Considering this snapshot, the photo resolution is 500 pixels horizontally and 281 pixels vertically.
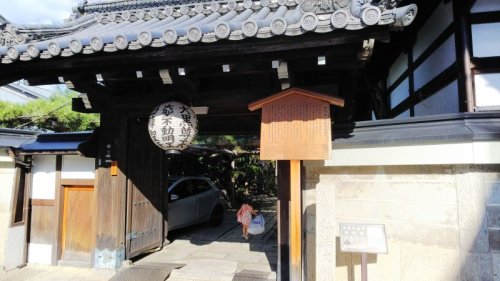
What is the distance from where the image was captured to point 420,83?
5871mm

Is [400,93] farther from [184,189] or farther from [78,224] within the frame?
[78,224]

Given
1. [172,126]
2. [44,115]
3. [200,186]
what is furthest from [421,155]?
[44,115]

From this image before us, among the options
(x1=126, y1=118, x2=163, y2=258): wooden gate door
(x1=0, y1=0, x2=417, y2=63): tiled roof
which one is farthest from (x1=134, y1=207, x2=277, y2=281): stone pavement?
(x1=0, y1=0, x2=417, y2=63): tiled roof

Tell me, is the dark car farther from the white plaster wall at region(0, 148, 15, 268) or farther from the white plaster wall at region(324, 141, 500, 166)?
the white plaster wall at region(324, 141, 500, 166)

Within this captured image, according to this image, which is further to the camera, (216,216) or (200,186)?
(216,216)

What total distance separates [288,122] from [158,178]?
4.92 meters

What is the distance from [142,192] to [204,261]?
6.97 ft

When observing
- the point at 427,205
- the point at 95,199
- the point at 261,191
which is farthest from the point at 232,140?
the point at 427,205

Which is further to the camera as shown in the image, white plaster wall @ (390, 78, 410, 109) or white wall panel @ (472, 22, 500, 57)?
white plaster wall @ (390, 78, 410, 109)

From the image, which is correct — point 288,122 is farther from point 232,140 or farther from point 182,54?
point 232,140

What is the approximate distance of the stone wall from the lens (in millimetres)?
3699

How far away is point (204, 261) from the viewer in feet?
23.5

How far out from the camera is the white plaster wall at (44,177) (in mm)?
7347

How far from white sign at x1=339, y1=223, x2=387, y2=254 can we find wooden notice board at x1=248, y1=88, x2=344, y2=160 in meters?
0.92
